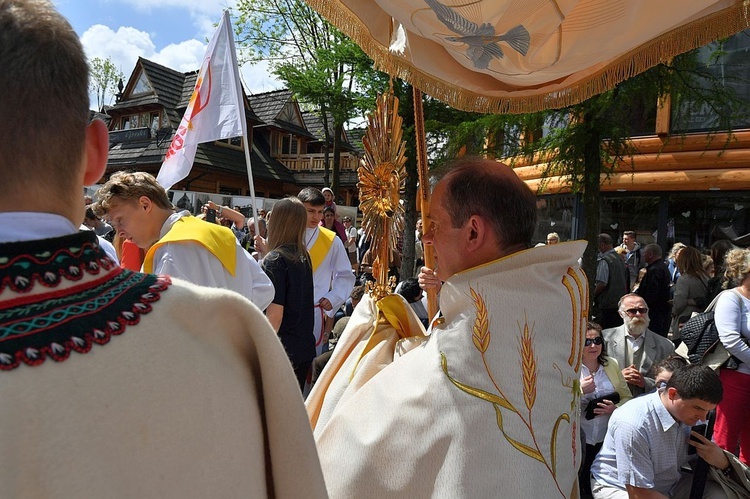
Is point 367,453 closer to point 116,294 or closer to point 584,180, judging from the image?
point 116,294

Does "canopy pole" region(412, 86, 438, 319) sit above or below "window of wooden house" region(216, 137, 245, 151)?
below

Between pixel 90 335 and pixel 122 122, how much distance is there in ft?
97.0

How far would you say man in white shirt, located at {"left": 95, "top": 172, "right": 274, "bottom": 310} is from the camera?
9.64 ft

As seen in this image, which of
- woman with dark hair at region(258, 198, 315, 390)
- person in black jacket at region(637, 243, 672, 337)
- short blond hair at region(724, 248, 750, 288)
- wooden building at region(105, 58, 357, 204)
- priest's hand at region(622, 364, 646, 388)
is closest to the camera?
woman with dark hair at region(258, 198, 315, 390)

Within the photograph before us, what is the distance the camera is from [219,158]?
24562 millimetres

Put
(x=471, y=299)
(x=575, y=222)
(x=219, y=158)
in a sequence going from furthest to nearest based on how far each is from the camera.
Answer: (x=219, y=158), (x=575, y=222), (x=471, y=299)

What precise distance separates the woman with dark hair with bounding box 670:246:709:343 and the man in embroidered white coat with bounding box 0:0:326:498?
694 cm

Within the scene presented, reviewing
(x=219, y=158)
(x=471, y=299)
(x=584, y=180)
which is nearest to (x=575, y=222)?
(x=584, y=180)

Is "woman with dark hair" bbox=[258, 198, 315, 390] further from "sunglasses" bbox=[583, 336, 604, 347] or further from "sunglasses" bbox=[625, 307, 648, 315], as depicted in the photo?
"sunglasses" bbox=[625, 307, 648, 315]

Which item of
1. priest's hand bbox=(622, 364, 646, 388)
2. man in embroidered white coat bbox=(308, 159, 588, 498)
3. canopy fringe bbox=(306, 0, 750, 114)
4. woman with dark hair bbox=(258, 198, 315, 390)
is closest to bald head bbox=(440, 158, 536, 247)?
man in embroidered white coat bbox=(308, 159, 588, 498)

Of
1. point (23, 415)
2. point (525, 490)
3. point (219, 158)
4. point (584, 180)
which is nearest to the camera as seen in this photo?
point (23, 415)

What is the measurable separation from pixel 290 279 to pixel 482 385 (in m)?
2.48

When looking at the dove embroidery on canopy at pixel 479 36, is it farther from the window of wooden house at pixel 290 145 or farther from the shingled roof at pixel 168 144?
the window of wooden house at pixel 290 145

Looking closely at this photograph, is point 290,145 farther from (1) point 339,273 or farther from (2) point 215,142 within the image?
(1) point 339,273
